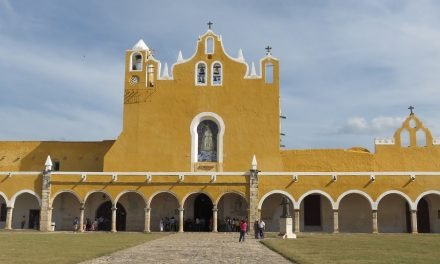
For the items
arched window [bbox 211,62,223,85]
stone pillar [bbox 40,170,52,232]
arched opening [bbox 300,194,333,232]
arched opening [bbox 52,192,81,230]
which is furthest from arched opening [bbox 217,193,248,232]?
stone pillar [bbox 40,170,52,232]

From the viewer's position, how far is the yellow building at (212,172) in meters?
30.4

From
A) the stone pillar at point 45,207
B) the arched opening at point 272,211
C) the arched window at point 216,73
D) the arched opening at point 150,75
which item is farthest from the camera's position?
the arched opening at point 150,75

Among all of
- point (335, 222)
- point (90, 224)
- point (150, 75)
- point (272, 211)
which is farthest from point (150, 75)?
point (335, 222)

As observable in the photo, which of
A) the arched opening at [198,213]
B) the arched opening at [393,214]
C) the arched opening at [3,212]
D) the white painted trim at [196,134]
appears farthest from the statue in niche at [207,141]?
the arched opening at [3,212]

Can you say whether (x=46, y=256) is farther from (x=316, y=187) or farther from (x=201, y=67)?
(x=201, y=67)

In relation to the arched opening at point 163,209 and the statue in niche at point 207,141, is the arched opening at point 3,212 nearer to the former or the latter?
the arched opening at point 163,209

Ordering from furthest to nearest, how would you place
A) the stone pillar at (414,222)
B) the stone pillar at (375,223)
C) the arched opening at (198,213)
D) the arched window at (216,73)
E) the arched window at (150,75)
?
the arched window at (150,75) < the arched window at (216,73) < the arched opening at (198,213) < the stone pillar at (375,223) < the stone pillar at (414,222)

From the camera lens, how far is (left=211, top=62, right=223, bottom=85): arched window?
34.0 metres

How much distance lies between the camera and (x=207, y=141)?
1318 inches

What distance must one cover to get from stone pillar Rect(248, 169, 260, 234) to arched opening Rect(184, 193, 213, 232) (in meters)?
3.17

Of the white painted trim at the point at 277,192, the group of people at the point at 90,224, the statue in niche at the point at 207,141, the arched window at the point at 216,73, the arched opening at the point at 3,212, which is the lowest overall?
the group of people at the point at 90,224

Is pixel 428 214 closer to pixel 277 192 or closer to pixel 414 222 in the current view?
pixel 414 222

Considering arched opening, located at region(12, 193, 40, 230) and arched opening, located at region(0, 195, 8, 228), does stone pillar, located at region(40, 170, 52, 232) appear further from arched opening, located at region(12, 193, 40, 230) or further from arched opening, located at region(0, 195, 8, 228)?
arched opening, located at region(0, 195, 8, 228)

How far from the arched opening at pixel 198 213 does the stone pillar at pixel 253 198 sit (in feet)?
10.4
